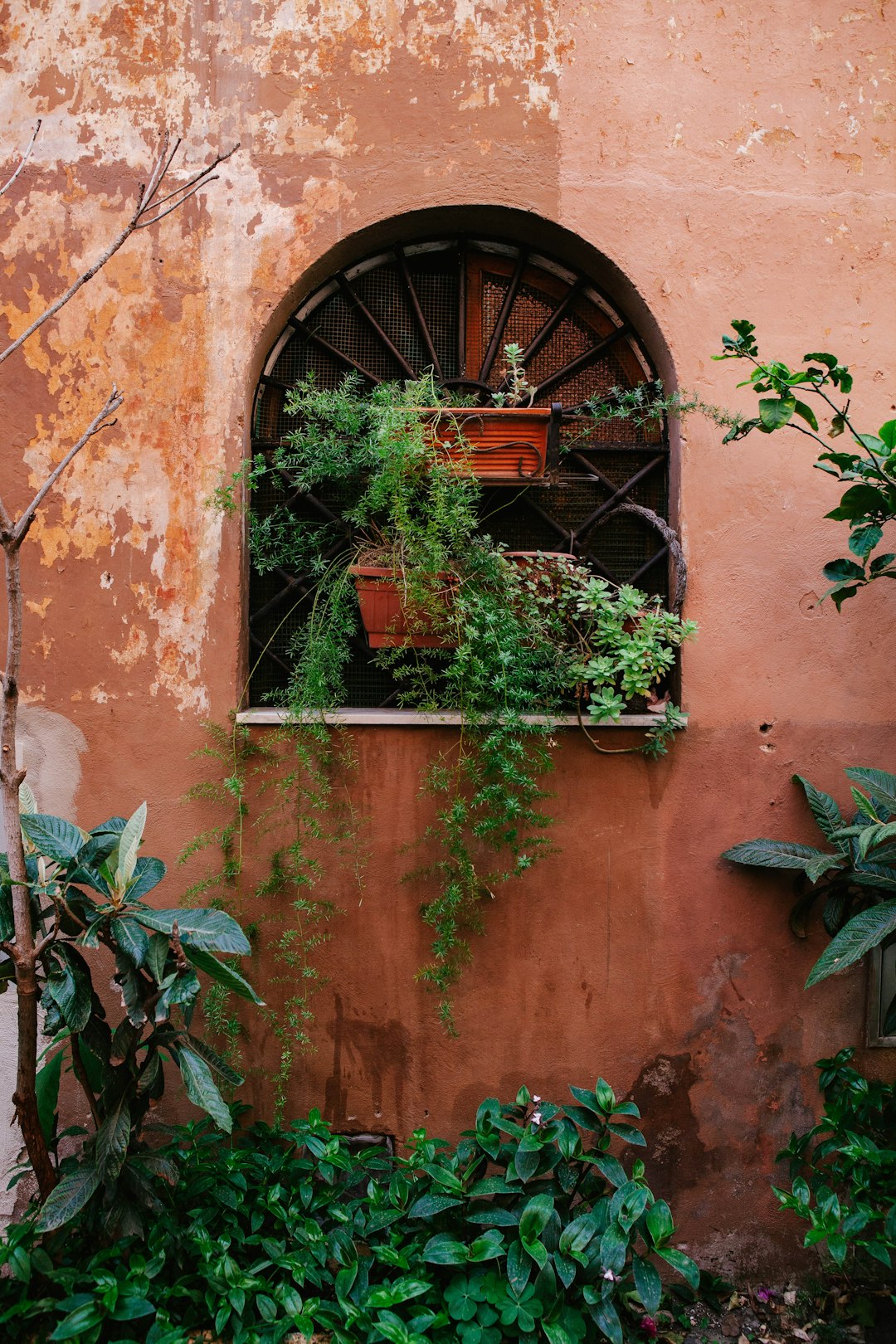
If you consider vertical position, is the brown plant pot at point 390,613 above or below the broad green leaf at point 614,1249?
above

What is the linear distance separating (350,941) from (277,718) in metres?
0.84

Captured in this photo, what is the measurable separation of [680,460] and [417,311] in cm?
119

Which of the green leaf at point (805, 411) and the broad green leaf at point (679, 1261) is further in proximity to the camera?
the green leaf at point (805, 411)

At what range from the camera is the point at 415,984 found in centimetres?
312

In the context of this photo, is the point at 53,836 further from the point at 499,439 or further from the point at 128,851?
the point at 499,439

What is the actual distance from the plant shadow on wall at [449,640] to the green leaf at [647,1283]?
0.96 meters

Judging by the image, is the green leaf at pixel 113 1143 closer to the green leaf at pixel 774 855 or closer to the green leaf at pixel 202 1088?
the green leaf at pixel 202 1088

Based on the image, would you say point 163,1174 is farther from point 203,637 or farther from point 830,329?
point 830,329

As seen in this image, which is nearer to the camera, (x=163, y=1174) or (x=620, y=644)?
(x=163, y=1174)

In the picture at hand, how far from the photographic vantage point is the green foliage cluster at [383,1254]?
222 centimetres

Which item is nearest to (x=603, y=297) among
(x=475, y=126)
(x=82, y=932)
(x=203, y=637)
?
(x=475, y=126)

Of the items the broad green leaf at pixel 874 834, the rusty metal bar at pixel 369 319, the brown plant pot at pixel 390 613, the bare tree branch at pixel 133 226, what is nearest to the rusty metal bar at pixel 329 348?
the rusty metal bar at pixel 369 319

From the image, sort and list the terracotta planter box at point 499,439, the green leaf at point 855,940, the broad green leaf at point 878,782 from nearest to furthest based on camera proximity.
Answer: the green leaf at point 855,940
the broad green leaf at point 878,782
the terracotta planter box at point 499,439

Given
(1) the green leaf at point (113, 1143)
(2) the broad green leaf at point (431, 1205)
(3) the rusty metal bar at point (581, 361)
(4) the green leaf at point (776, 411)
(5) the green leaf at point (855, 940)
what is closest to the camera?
(1) the green leaf at point (113, 1143)
